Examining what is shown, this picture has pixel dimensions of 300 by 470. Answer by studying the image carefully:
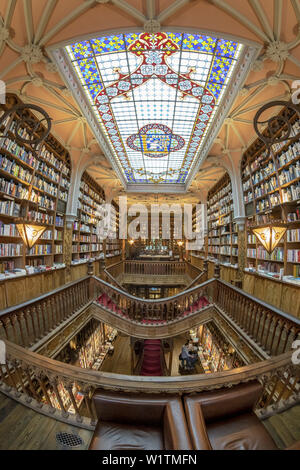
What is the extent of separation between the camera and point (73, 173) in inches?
267

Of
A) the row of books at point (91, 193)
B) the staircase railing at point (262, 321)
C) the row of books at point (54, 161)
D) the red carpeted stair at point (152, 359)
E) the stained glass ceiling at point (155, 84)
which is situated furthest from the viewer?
the row of books at point (91, 193)

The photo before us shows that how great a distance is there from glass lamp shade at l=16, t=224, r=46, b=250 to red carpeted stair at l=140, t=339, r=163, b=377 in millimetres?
6535

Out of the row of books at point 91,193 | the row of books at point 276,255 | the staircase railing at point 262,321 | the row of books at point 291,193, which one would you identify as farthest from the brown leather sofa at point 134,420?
the row of books at point 91,193

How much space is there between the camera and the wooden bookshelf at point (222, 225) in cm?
731

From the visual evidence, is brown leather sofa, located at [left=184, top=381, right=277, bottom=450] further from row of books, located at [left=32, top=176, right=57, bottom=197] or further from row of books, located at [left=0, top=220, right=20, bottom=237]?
row of books, located at [left=32, top=176, right=57, bottom=197]

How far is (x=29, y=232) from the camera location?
3.08 m

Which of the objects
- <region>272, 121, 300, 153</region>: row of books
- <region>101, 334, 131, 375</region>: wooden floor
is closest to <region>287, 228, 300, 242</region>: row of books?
<region>272, 121, 300, 153</region>: row of books

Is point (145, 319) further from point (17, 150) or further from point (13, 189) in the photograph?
point (17, 150)

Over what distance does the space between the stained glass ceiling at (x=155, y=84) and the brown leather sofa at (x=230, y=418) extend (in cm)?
514

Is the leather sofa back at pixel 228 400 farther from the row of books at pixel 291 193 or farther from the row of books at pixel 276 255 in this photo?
the row of books at pixel 291 193

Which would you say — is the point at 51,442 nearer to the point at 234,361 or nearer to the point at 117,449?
the point at 117,449

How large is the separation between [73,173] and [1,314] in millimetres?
5335

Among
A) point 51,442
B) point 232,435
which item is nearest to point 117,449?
point 51,442

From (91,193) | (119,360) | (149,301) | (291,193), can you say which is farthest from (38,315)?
(91,193)
